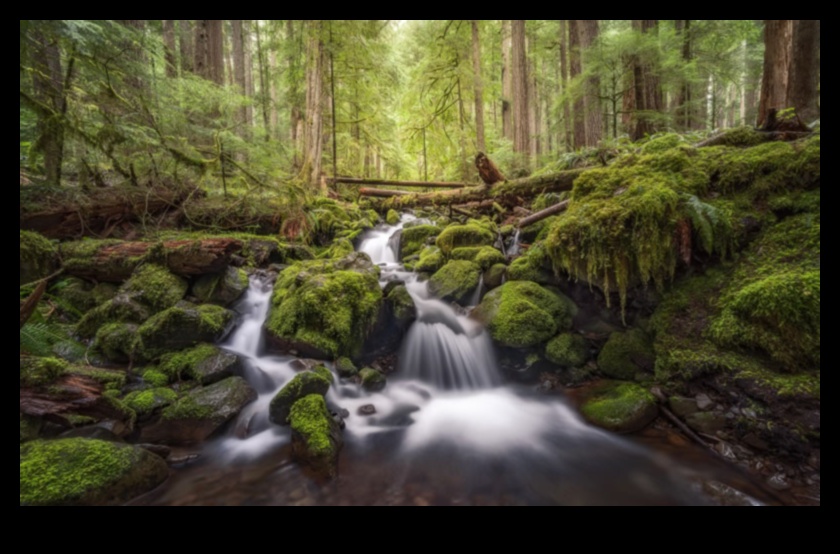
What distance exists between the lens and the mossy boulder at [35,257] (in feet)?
15.9

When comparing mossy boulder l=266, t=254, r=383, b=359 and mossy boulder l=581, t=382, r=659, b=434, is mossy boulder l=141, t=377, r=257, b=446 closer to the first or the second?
mossy boulder l=266, t=254, r=383, b=359

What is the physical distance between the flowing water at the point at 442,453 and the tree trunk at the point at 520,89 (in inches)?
351

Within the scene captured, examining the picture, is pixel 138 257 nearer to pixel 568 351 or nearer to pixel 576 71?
pixel 568 351

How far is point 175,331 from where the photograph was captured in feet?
14.9

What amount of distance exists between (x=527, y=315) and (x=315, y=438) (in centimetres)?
322

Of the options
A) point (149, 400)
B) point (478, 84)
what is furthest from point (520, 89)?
point (149, 400)

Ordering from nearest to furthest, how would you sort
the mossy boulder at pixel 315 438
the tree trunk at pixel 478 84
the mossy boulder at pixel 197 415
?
the mossy boulder at pixel 315 438 < the mossy boulder at pixel 197 415 < the tree trunk at pixel 478 84

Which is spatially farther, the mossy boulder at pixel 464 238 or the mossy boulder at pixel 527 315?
the mossy boulder at pixel 464 238

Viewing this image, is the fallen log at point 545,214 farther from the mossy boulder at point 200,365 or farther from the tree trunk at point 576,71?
the mossy boulder at point 200,365

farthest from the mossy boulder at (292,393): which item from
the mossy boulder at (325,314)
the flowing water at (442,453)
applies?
the mossy boulder at (325,314)

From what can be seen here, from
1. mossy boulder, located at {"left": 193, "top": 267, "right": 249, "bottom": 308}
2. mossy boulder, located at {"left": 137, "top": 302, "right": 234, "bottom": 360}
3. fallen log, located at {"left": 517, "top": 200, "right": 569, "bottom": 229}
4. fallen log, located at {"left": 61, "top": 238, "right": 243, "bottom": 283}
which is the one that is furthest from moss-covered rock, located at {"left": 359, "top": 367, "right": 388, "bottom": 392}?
fallen log, located at {"left": 517, "top": 200, "right": 569, "bottom": 229}

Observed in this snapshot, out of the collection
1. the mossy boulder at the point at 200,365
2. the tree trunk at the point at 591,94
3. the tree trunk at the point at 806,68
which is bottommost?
the mossy boulder at the point at 200,365

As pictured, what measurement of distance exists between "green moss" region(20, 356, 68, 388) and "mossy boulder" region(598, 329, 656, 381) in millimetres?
6066

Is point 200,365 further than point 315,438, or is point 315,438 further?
point 200,365
